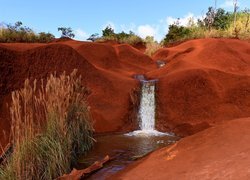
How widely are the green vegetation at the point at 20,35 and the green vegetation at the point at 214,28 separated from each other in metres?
8.55

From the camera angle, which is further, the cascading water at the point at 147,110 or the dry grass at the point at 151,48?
the dry grass at the point at 151,48

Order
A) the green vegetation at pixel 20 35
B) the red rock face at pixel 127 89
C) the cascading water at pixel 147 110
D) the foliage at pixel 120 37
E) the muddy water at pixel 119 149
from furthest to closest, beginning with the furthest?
1. the foliage at pixel 120 37
2. the green vegetation at pixel 20 35
3. the cascading water at pixel 147 110
4. the red rock face at pixel 127 89
5. the muddy water at pixel 119 149

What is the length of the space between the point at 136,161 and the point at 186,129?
13.8 feet

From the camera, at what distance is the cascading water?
431 inches

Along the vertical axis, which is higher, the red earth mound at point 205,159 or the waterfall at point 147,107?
the waterfall at point 147,107

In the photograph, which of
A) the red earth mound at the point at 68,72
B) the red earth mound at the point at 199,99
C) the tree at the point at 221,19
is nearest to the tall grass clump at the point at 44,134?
the red earth mound at the point at 68,72

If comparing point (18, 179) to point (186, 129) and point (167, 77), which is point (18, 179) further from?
point (167, 77)

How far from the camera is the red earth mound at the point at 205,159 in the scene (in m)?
4.62

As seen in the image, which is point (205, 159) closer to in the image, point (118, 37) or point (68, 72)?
point (68, 72)

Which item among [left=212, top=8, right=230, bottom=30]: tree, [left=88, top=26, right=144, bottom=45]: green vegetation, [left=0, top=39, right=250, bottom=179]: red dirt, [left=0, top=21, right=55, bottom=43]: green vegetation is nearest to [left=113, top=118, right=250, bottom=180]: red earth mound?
[left=0, top=39, right=250, bottom=179]: red dirt

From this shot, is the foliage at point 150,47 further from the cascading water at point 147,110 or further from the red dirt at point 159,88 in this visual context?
the cascading water at point 147,110

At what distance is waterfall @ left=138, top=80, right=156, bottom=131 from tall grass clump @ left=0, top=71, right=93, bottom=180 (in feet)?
13.8

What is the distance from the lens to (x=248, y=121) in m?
6.71

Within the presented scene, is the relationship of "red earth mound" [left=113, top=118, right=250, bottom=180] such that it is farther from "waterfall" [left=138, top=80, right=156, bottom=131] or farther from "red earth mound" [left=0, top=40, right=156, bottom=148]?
"waterfall" [left=138, top=80, right=156, bottom=131]
